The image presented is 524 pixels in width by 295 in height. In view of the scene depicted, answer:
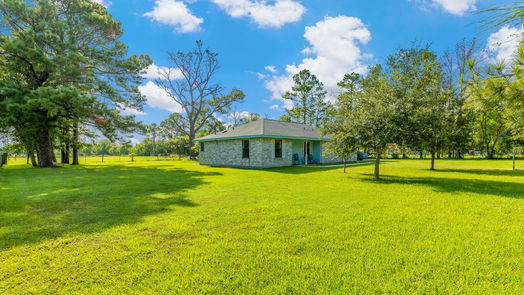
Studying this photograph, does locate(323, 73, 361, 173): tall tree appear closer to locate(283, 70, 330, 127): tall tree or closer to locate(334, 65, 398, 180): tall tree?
locate(334, 65, 398, 180): tall tree

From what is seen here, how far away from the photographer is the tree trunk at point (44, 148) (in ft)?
52.4

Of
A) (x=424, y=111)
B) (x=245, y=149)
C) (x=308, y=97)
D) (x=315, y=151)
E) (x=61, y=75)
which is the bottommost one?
(x=315, y=151)

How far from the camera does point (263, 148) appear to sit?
15.4 metres

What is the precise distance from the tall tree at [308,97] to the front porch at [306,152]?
15.0 meters

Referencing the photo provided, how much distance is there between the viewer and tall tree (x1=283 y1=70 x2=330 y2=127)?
33.5m

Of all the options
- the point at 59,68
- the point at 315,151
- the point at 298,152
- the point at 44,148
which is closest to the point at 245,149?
the point at 298,152

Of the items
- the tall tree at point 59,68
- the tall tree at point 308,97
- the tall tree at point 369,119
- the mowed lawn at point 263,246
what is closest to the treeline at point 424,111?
the tall tree at point 369,119

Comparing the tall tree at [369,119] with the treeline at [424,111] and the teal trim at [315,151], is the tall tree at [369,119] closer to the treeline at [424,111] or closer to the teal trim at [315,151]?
the treeline at [424,111]

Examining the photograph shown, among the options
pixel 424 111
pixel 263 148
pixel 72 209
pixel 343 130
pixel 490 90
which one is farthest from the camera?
pixel 263 148

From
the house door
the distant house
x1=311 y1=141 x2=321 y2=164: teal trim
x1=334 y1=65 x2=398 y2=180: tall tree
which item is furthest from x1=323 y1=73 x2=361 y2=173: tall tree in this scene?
x1=311 y1=141 x2=321 y2=164: teal trim

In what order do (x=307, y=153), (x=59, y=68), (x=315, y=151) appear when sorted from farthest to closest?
1. (x=315, y=151)
2. (x=307, y=153)
3. (x=59, y=68)

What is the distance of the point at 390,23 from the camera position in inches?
472

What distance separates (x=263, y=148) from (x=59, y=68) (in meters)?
14.1

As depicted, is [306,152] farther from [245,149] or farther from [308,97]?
[308,97]
